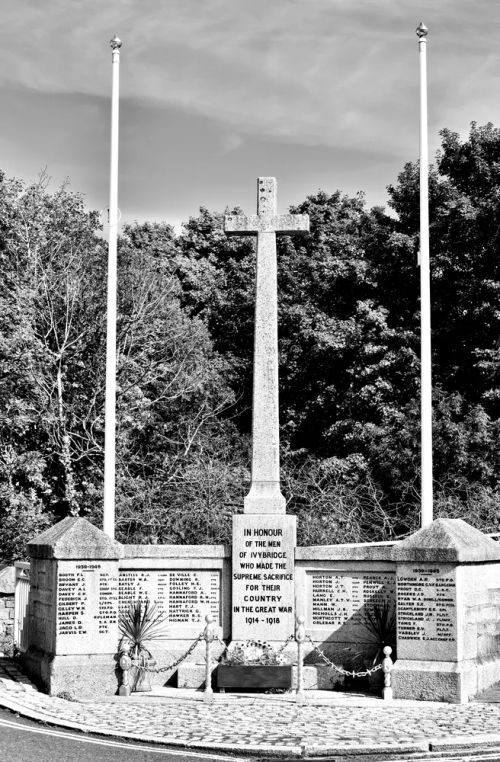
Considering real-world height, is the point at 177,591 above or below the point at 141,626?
above

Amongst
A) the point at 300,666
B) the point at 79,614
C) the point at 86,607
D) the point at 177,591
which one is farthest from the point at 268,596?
the point at 79,614

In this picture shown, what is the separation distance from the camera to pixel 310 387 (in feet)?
113

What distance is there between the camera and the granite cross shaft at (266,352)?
49.9ft

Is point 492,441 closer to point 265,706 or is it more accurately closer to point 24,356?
point 24,356

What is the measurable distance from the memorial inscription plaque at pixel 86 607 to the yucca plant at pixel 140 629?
38cm

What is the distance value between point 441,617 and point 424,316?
7.55 meters

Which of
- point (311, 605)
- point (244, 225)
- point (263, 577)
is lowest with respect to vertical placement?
point (311, 605)

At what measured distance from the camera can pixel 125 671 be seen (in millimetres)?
13758

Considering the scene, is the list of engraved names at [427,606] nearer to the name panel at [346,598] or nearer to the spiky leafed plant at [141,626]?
the name panel at [346,598]

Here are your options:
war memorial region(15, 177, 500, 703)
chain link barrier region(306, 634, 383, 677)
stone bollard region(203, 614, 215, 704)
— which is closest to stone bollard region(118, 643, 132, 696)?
war memorial region(15, 177, 500, 703)

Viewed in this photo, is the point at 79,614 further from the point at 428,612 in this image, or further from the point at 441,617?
the point at 441,617

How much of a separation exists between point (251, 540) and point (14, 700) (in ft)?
13.4

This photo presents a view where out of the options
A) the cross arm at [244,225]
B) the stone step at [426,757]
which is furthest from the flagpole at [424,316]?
the stone step at [426,757]

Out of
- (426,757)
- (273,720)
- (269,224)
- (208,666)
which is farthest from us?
(269,224)
